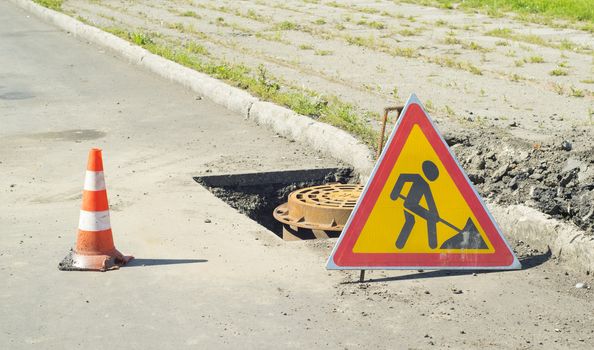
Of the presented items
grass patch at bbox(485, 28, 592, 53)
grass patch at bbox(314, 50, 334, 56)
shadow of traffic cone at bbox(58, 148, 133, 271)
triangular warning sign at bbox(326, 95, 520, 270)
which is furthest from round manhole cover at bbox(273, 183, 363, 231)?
grass patch at bbox(485, 28, 592, 53)

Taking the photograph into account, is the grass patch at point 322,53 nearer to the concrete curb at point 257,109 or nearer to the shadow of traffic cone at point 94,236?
the concrete curb at point 257,109

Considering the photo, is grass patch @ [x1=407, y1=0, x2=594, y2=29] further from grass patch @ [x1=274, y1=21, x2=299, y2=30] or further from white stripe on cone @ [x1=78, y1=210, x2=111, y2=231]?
white stripe on cone @ [x1=78, y1=210, x2=111, y2=231]

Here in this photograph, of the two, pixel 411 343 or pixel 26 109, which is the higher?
pixel 411 343

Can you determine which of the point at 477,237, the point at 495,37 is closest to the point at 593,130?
the point at 477,237

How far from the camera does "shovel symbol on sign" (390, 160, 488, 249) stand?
5906mm

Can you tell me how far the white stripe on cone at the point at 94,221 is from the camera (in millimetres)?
6309

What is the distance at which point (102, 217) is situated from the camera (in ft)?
20.8

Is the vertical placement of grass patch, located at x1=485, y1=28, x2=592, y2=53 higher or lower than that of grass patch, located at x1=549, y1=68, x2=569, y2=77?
lower

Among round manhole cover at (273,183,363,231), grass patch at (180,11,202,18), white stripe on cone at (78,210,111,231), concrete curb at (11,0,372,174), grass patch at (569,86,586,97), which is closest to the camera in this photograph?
white stripe on cone at (78,210,111,231)

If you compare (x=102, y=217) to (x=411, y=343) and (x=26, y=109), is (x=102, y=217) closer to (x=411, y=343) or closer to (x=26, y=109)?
(x=411, y=343)

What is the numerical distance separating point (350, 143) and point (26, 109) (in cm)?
448

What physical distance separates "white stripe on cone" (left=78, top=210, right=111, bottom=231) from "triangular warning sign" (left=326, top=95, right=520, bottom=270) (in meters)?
1.43

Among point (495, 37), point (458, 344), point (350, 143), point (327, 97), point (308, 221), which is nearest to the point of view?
point (458, 344)

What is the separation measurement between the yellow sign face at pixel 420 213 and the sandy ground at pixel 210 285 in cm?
20
